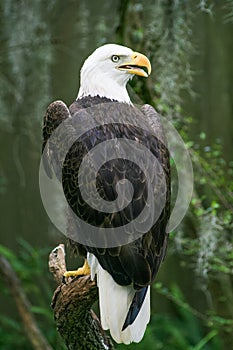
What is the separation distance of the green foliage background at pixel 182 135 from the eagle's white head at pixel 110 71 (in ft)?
2.28

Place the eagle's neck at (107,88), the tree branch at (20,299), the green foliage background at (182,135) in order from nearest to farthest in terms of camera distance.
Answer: the eagle's neck at (107,88), the green foliage background at (182,135), the tree branch at (20,299)

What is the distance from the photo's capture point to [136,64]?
131 inches

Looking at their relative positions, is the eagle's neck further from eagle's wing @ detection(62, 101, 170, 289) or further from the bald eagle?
eagle's wing @ detection(62, 101, 170, 289)

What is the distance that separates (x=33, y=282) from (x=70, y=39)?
5.89 feet

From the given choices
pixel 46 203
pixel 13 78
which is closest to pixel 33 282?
pixel 46 203

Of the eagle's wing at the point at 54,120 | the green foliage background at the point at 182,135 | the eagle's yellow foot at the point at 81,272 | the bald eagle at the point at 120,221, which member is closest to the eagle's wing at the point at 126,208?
the bald eagle at the point at 120,221

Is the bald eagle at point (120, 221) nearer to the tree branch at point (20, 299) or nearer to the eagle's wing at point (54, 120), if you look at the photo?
the eagle's wing at point (54, 120)

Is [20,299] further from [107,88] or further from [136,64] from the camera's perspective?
[136,64]

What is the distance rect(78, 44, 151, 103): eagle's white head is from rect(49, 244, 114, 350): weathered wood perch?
0.82 m

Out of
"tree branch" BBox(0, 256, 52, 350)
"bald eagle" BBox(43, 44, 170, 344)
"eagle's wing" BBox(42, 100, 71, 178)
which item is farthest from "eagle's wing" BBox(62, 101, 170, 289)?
"tree branch" BBox(0, 256, 52, 350)

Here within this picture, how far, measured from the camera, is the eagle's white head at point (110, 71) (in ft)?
11.0

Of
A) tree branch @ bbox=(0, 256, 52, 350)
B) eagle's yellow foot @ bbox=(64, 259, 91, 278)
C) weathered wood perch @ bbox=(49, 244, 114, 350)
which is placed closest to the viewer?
weathered wood perch @ bbox=(49, 244, 114, 350)

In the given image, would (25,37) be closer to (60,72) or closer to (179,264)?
(60,72)

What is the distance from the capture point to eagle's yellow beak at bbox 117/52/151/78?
3317 mm
